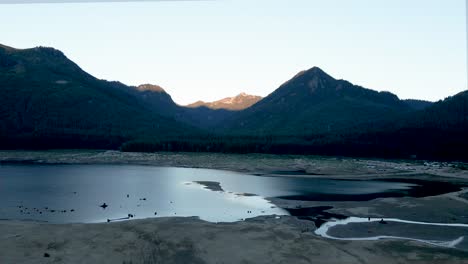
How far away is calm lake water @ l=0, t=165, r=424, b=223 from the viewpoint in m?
61.0

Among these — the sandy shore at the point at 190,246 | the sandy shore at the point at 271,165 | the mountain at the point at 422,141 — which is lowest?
the sandy shore at the point at 190,246

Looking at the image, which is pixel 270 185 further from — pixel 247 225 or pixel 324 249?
pixel 324 249

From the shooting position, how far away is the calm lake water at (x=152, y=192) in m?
61.0

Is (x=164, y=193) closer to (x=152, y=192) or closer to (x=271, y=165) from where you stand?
(x=152, y=192)

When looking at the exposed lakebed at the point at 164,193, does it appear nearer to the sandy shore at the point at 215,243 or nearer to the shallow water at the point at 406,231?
the shallow water at the point at 406,231

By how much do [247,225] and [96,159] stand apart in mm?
113919

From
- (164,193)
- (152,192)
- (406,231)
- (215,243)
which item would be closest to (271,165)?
(152,192)

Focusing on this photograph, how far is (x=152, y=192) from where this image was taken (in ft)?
272

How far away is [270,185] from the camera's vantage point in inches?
3752

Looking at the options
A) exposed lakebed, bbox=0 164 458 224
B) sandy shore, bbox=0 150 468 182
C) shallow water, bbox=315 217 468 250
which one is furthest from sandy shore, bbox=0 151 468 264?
sandy shore, bbox=0 150 468 182

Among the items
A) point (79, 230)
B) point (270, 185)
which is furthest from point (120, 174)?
point (79, 230)

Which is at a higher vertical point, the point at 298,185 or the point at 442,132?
the point at 442,132

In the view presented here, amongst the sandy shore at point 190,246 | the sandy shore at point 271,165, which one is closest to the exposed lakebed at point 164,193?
Result: the sandy shore at point 190,246

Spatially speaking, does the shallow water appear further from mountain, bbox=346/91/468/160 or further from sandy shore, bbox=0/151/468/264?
mountain, bbox=346/91/468/160
